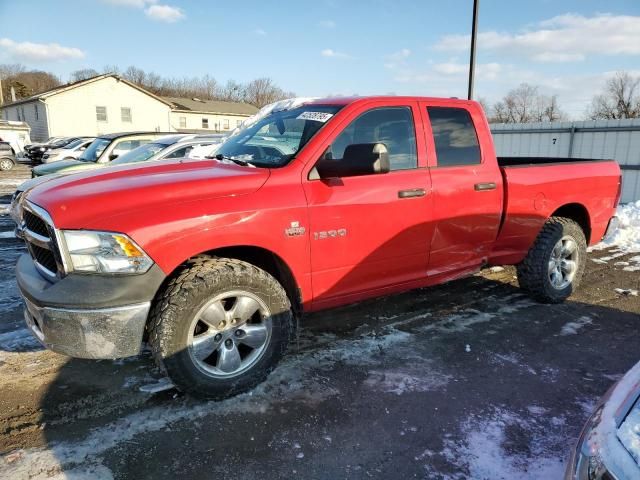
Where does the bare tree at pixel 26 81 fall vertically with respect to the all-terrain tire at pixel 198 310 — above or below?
above

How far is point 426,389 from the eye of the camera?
330 centimetres

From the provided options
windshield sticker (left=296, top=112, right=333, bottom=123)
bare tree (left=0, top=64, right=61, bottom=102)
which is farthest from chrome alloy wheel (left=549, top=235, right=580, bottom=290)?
bare tree (left=0, top=64, right=61, bottom=102)

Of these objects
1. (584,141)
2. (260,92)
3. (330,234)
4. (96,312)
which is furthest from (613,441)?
(260,92)

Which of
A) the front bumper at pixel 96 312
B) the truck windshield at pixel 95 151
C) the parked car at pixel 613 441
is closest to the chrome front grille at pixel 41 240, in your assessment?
the front bumper at pixel 96 312

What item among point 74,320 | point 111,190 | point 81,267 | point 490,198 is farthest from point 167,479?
point 490,198

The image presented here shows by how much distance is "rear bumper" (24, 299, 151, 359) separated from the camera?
2646 mm

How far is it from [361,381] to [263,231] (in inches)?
50.9

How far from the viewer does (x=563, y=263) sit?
511 cm

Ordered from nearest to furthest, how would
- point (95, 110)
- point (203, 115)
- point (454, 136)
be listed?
point (454, 136) < point (95, 110) < point (203, 115)

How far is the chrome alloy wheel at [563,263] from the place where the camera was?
16.4 feet

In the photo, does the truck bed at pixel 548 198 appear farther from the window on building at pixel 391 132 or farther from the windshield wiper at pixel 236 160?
the windshield wiper at pixel 236 160

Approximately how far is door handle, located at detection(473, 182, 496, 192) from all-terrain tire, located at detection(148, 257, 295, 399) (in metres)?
2.05

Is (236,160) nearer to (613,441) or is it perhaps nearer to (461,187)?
(461,187)

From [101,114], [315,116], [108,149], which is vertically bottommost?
[108,149]
